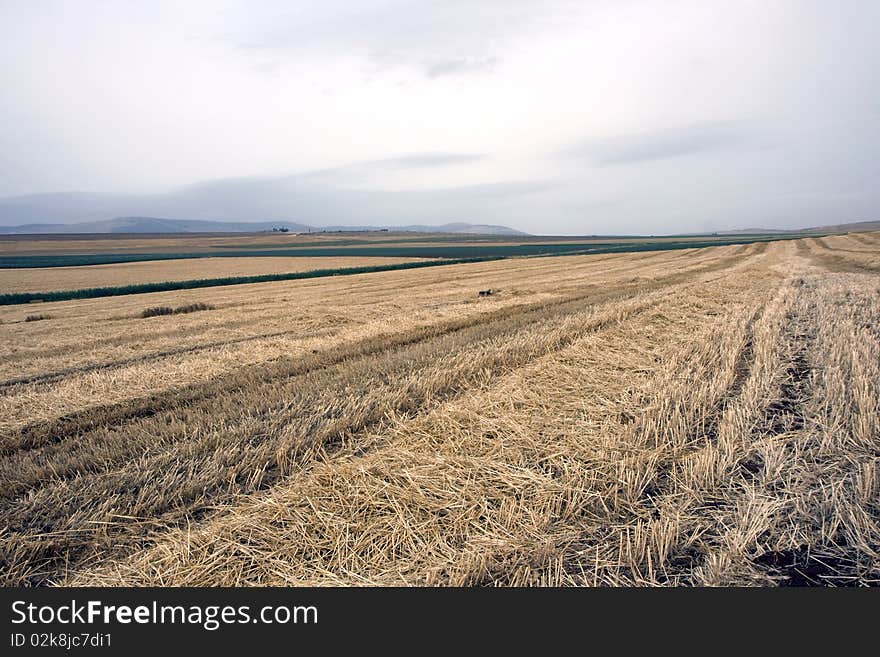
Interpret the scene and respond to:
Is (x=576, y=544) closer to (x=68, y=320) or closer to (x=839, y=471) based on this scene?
(x=839, y=471)

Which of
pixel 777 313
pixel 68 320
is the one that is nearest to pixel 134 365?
pixel 68 320

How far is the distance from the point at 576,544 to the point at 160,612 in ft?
9.36

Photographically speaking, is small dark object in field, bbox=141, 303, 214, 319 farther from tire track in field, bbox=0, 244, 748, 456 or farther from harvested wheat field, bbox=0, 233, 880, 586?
tire track in field, bbox=0, 244, 748, 456

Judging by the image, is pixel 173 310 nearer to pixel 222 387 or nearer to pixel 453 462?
pixel 222 387

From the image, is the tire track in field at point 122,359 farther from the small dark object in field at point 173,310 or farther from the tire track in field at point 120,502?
the tire track in field at point 120,502

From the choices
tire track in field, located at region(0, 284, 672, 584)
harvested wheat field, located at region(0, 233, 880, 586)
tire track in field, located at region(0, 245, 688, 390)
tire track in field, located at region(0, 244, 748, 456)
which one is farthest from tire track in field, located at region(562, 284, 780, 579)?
tire track in field, located at region(0, 245, 688, 390)

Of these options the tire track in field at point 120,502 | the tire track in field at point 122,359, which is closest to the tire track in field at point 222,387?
the tire track in field at point 120,502

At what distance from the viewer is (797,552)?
11.2 feet

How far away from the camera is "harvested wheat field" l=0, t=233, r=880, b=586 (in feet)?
11.0

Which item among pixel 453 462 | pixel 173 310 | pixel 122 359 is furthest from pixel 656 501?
pixel 173 310

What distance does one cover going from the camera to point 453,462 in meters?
4.82

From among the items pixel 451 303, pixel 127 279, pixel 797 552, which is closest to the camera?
pixel 797 552

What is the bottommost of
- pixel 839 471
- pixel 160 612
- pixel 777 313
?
pixel 160 612

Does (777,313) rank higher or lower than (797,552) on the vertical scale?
higher
